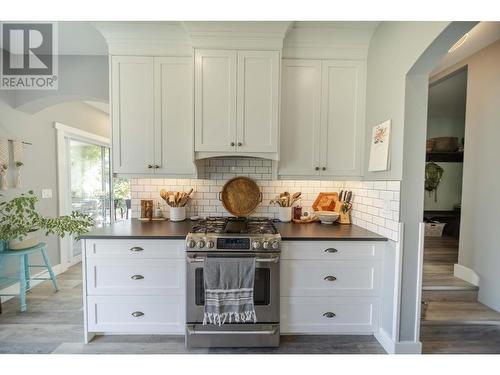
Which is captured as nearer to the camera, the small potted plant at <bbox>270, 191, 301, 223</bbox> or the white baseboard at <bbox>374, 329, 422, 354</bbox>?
the white baseboard at <bbox>374, 329, 422, 354</bbox>

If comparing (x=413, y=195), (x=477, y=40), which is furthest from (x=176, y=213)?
(x=477, y=40)

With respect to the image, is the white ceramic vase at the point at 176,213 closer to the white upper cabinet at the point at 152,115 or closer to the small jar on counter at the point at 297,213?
the white upper cabinet at the point at 152,115

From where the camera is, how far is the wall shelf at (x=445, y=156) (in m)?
4.48

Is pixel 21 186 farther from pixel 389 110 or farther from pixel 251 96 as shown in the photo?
pixel 389 110

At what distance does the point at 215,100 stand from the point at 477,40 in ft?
8.47

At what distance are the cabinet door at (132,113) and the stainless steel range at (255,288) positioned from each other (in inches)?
36.0

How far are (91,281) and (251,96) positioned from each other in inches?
79.1

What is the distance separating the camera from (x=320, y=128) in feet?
7.56

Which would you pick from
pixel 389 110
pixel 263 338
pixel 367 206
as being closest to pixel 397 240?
pixel 367 206

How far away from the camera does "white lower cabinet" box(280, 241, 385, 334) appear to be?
1989 mm

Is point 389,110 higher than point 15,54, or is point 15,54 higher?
point 15,54

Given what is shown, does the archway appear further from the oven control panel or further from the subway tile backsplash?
the oven control panel

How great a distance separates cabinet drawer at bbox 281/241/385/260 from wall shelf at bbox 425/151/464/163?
3388 mm

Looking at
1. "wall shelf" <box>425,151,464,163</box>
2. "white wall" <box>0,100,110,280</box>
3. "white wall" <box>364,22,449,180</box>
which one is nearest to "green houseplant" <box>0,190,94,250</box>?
"white wall" <box>0,100,110,280</box>
